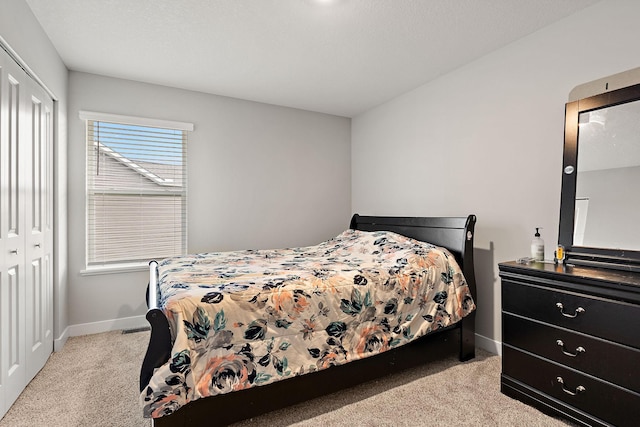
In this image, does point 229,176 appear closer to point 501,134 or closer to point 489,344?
point 501,134

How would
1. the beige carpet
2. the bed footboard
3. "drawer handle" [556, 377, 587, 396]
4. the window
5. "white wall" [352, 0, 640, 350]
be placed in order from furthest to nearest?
the window
"white wall" [352, 0, 640, 350]
the beige carpet
"drawer handle" [556, 377, 587, 396]
the bed footboard

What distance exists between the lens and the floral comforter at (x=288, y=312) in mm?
1548

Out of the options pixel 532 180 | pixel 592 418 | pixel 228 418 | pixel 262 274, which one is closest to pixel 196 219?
pixel 262 274

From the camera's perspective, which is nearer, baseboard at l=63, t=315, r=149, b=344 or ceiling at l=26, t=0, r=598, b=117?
ceiling at l=26, t=0, r=598, b=117

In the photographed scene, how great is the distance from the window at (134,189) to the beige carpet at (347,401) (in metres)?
1.14

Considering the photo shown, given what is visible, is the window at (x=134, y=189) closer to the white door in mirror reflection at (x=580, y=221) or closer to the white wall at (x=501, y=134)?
the white wall at (x=501, y=134)

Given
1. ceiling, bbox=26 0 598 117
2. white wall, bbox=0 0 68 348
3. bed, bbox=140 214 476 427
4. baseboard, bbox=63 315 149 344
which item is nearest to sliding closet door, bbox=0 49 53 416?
white wall, bbox=0 0 68 348

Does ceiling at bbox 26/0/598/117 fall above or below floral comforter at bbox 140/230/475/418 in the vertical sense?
above

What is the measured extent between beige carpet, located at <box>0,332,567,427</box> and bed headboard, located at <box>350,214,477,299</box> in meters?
0.70

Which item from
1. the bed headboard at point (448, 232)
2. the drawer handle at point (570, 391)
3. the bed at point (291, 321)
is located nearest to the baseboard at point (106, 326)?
the bed at point (291, 321)

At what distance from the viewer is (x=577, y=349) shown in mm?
1693

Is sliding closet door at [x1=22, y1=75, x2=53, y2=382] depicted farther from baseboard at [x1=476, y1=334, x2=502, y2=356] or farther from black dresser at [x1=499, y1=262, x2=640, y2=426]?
baseboard at [x1=476, y1=334, x2=502, y2=356]

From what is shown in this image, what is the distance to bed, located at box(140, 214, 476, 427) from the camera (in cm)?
153

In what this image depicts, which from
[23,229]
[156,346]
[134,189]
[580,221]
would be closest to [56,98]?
[134,189]
